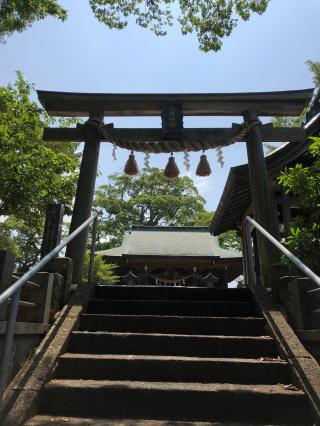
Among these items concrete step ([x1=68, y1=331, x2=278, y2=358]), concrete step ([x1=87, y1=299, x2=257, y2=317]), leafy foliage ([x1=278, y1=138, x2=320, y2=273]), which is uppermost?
leafy foliage ([x1=278, y1=138, x2=320, y2=273])

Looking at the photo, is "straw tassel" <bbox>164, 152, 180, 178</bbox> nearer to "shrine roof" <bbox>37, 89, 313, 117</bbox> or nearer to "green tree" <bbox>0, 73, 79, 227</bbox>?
"shrine roof" <bbox>37, 89, 313, 117</bbox>

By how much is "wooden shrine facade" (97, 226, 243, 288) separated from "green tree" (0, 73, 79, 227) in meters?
4.20

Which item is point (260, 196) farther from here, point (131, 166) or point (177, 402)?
point (177, 402)

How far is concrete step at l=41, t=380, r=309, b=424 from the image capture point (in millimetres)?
2504

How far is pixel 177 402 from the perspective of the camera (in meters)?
2.58

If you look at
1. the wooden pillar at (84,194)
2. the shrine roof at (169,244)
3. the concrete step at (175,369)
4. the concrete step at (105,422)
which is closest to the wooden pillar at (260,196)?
the concrete step at (175,369)

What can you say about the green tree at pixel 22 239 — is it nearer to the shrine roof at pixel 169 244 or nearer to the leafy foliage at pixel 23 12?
the shrine roof at pixel 169 244

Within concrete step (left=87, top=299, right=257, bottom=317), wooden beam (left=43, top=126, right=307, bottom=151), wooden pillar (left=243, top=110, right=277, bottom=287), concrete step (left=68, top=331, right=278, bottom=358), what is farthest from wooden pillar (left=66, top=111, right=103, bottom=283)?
wooden pillar (left=243, top=110, right=277, bottom=287)

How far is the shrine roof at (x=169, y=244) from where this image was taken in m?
14.1

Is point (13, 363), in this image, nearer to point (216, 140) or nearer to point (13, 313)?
point (13, 313)

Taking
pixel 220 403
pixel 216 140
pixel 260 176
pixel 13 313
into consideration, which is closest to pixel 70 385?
pixel 13 313

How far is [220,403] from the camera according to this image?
256 centimetres

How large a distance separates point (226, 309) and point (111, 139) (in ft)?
11.8

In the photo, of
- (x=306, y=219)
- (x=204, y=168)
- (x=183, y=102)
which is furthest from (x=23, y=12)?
(x=306, y=219)
